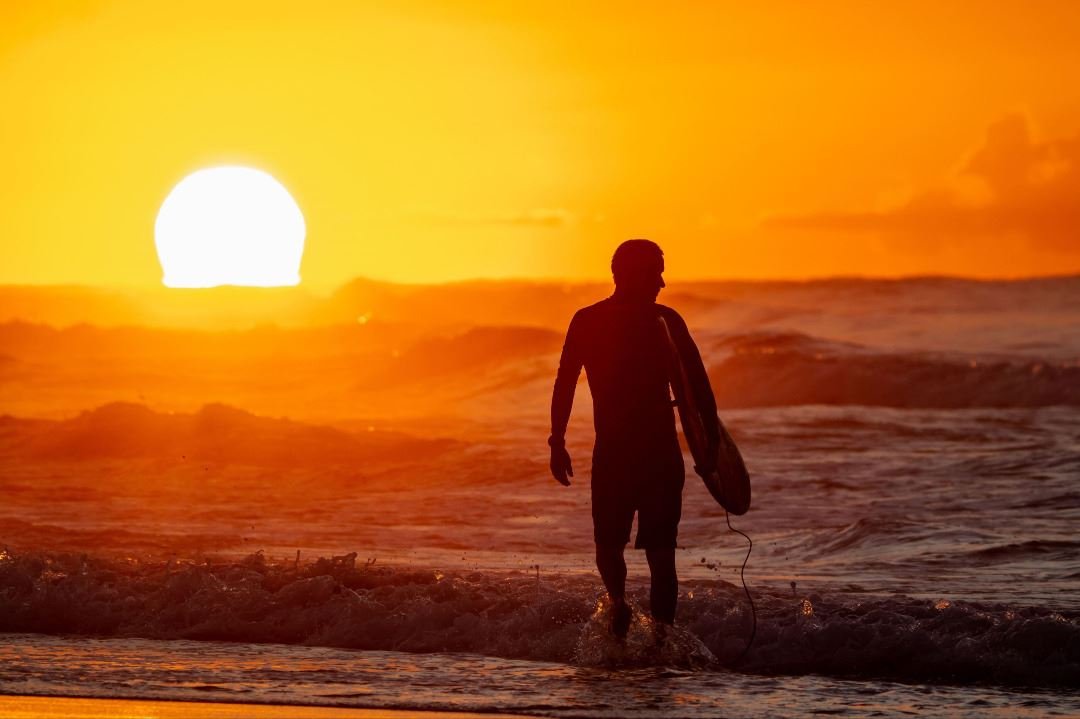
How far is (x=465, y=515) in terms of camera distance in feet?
48.4

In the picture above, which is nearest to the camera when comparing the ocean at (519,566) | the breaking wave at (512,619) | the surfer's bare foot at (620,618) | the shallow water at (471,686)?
the shallow water at (471,686)

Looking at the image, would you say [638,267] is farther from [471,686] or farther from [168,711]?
[168,711]

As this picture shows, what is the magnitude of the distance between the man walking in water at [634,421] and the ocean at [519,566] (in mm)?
385

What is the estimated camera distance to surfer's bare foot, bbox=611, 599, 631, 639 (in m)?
6.96

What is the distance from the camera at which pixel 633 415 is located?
6938mm

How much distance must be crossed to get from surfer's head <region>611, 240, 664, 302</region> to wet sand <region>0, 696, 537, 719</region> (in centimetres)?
200

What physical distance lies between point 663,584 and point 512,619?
3.69 feet

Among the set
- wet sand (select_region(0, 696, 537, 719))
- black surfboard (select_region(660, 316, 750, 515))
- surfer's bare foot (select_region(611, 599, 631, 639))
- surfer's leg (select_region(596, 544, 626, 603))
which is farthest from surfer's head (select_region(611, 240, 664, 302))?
wet sand (select_region(0, 696, 537, 719))

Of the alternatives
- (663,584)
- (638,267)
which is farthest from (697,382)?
(663,584)

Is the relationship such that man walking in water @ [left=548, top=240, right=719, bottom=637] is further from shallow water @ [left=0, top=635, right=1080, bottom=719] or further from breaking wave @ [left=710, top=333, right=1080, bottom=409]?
breaking wave @ [left=710, top=333, right=1080, bottom=409]

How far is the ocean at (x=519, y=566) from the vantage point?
6629mm

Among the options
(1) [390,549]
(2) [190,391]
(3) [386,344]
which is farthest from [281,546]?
(3) [386,344]

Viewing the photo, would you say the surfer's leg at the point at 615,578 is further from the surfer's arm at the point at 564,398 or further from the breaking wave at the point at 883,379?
the breaking wave at the point at 883,379

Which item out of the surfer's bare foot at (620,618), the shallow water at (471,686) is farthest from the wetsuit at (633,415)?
the shallow water at (471,686)
